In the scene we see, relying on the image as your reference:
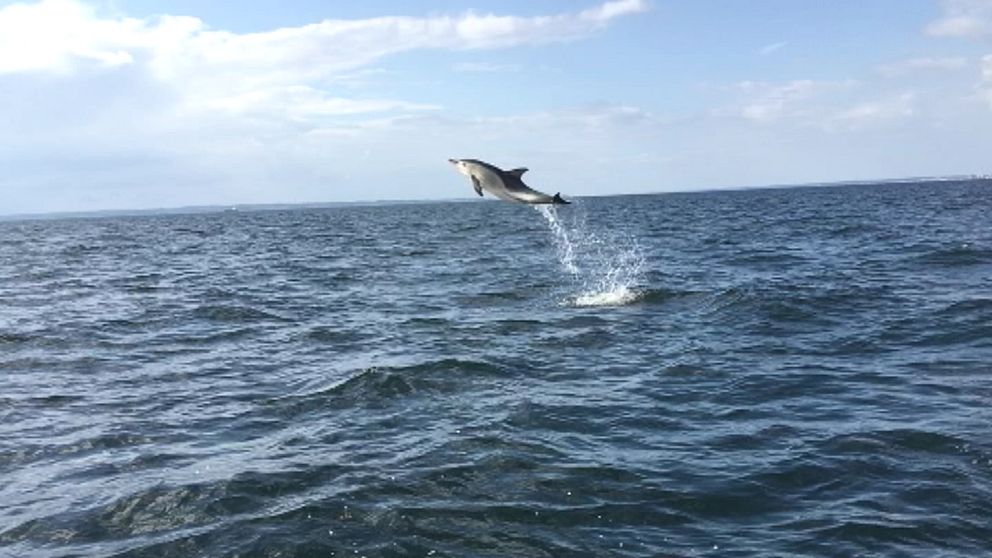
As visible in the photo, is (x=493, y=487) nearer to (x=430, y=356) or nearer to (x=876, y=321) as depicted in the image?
(x=430, y=356)

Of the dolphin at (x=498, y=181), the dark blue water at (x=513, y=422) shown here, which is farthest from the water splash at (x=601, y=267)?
the dolphin at (x=498, y=181)

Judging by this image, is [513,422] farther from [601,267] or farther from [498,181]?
[601,267]

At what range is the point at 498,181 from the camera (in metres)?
14.8

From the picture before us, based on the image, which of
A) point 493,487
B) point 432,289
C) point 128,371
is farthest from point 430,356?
point 432,289

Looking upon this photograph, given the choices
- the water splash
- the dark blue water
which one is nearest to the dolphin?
the dark blue water

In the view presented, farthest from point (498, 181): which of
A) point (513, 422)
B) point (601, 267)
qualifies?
point (601, 267)

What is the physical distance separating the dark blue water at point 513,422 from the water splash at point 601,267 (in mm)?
411

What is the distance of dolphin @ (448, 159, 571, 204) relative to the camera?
14.5 meters

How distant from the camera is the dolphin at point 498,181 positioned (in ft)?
47.4

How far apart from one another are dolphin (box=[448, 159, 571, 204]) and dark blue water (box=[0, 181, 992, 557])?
3.03m

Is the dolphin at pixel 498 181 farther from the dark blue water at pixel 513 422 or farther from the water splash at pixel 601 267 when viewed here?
the water splash at pixel 601 267

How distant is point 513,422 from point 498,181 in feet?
15.1

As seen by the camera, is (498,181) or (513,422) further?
(498,181)

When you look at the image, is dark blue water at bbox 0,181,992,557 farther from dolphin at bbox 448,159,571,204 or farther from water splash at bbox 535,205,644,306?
dolphin at bbox 448,159,571,204
